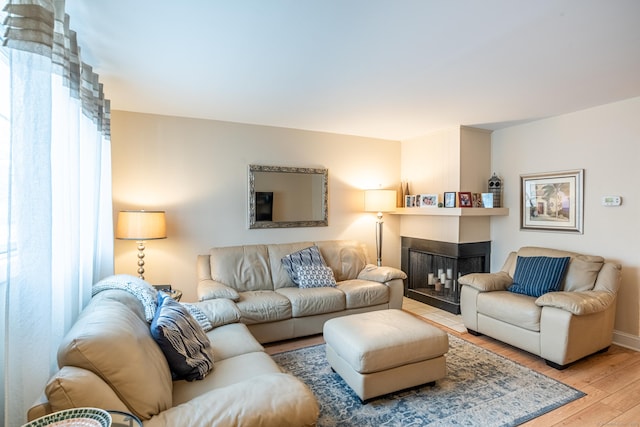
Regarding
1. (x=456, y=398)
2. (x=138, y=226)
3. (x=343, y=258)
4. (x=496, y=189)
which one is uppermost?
(x=496, y=189)

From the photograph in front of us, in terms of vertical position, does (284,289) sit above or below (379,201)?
below

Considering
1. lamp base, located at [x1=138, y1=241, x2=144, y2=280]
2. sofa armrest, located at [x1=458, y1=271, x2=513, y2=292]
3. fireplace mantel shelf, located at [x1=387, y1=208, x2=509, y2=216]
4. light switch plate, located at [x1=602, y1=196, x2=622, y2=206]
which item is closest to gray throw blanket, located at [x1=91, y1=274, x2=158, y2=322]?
lamp base, located at [x1=138, y1=241, x2=144, y2=280]

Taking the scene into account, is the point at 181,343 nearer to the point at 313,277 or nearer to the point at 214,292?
the point at 214,292

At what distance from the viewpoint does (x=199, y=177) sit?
3.85m

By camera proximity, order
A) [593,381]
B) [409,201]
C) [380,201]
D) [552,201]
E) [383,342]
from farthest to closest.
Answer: [409,201], [380,201], [552,201], [593,381], [383,342]

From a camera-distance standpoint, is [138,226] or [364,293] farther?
[364,293]

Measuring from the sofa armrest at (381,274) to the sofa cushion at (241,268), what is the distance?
1.17 meters

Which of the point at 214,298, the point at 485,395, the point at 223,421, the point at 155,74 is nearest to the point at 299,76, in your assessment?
the point at 155,74

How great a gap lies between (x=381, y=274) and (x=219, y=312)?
6.57 ft

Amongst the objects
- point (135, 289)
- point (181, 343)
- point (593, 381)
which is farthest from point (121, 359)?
point (593, 381)

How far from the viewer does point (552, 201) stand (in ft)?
12.4

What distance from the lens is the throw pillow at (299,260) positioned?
3.83m

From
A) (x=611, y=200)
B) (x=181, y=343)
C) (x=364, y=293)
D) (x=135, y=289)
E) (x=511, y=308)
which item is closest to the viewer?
(x=181, y=343)

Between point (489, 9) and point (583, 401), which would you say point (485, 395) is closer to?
point (583, 401)
